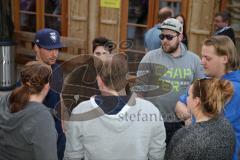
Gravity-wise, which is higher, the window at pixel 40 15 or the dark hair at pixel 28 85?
the window at pixel 40 15

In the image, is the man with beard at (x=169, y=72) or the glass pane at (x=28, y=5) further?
the glass pane at (x=28, y=5)

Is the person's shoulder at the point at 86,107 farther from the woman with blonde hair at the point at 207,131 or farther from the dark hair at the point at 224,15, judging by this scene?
the dark hair at the point at 224,15

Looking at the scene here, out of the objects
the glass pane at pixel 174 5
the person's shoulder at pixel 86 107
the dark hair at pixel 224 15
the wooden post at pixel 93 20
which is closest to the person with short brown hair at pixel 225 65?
the person's shoulder at pixel 86 107

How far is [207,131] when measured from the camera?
2043 millimetres

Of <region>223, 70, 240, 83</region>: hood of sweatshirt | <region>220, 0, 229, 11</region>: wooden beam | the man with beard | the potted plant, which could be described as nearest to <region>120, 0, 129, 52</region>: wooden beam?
<region>220, 0, 229, 11</region>: wooden beam

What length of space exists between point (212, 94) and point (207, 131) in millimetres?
207

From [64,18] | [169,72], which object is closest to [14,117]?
[169,72]

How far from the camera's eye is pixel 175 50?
11.2 ft

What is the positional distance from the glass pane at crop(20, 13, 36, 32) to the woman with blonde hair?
6.44 meters

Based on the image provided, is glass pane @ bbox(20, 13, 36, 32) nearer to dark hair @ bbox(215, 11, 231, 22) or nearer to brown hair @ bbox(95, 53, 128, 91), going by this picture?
dark hair @ bbox(215, 11, 231, 22)

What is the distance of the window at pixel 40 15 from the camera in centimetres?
759

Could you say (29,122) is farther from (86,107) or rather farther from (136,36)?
(136,36)

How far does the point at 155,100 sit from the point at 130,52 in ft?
11.5

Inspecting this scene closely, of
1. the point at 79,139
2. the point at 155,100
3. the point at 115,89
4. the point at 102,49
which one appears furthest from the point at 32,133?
the point at 102,49
